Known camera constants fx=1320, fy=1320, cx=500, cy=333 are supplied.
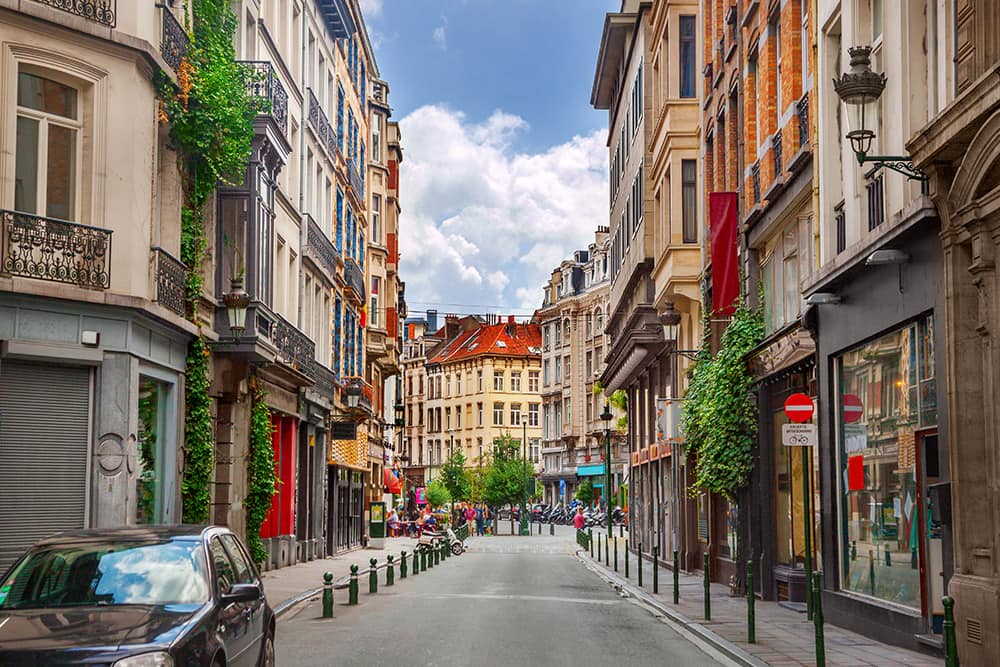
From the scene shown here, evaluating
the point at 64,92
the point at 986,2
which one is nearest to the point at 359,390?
the point at 64,92

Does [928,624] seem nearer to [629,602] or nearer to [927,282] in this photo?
[927,282]

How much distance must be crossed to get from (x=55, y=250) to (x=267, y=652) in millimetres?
8751

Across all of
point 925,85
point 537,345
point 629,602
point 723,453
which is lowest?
point 629,602

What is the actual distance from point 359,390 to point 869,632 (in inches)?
1079

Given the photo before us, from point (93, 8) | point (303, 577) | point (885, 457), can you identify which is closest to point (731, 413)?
point (885, 457)


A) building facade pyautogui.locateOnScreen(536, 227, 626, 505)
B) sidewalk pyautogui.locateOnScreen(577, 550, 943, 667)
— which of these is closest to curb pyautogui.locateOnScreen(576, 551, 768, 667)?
sidewalk pyautogui.locateOnScreen(577, 550, 943, 667)

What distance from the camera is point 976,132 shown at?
491 inches

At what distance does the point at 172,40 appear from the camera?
21.2 metres

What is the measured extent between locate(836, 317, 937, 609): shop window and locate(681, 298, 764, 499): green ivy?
224 inches

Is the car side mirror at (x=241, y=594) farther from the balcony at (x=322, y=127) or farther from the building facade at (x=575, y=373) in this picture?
the building facade at (x=575, y=373)

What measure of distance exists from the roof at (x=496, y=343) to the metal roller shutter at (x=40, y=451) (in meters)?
102

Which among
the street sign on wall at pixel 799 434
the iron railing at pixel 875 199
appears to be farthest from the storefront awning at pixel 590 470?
the street sign on wall at pixel 799 434

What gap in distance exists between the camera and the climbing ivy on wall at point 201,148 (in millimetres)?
21812

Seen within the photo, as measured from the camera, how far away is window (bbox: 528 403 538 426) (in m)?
124
